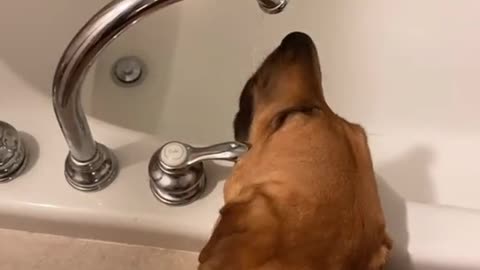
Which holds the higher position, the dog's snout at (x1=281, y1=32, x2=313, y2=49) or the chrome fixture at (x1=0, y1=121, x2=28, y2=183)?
the dog's snout at (x1=281, y1=32, x2=313, y2=49)

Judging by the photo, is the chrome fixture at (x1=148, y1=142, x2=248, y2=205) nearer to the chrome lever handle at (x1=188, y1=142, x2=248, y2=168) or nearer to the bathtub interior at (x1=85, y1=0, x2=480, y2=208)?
the chrome lever handle at (x1=188, y1=142, x2=248, y2=168)

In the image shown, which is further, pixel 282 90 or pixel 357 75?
pixel 357 75

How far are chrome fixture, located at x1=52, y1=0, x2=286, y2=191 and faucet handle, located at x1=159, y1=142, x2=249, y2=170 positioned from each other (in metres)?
0.09

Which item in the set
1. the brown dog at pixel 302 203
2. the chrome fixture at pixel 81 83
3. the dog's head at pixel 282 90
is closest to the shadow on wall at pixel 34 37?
the chrome fixture at pixel 81 83

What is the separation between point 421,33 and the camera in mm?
1583

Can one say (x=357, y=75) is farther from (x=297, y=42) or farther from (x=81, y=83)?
(x=81, y=83)

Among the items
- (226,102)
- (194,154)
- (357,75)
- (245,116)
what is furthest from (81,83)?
(357,75)

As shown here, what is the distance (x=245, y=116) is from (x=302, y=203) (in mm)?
290

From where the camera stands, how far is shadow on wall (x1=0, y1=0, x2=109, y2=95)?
1271 millimetres

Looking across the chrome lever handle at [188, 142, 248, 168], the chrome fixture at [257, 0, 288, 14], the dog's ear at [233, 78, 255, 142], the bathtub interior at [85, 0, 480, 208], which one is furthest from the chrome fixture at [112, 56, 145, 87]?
the chrome fixture at [257, 0, 288, 14]

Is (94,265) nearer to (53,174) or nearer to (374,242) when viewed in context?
(53,174)

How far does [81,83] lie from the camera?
0.88 meters

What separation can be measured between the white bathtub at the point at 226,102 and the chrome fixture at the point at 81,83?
0.02 m

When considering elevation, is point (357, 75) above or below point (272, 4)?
below
